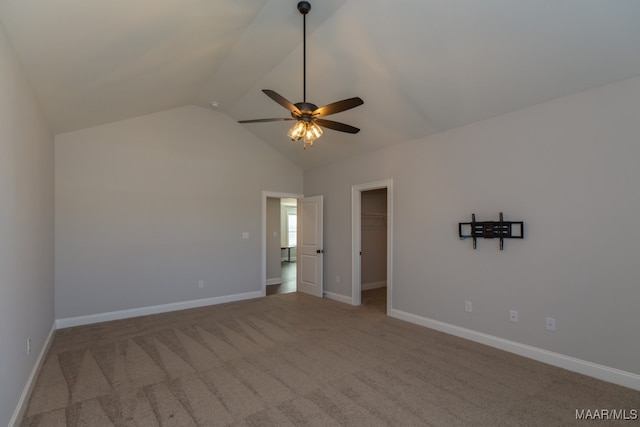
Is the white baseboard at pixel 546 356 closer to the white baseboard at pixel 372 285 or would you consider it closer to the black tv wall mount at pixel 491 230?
the black tv wall mount at pixel 491 230

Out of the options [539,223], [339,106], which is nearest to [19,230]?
[339,106]

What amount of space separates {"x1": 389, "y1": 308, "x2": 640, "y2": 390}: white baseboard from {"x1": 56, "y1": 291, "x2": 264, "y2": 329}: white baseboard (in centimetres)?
338

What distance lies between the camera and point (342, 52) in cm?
350

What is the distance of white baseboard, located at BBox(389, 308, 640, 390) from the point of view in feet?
9.17

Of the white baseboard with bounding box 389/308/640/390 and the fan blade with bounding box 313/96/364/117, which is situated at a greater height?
the fan blade with bounding box 313/96/364/117

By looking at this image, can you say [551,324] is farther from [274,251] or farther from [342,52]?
[274,251]

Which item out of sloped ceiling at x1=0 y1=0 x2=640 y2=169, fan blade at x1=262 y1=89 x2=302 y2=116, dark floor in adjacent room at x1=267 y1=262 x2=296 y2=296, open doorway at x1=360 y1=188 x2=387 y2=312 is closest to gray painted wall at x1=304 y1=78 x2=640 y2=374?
sloped ceiling at x1=0 y1=0 x2=640 y2=169

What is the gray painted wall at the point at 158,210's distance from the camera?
4547mm

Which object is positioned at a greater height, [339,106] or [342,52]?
[342,52]

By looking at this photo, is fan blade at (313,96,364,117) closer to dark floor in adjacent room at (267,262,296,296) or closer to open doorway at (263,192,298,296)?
open doorway at (263,192,298,296)

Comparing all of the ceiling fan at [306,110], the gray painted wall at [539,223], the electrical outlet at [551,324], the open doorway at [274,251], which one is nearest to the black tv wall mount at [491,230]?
the gray painted wall at [539,223]

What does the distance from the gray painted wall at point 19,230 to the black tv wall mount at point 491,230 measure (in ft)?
14.5

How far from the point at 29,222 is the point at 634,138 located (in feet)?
18.2

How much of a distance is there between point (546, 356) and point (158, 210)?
5677 millimetres
